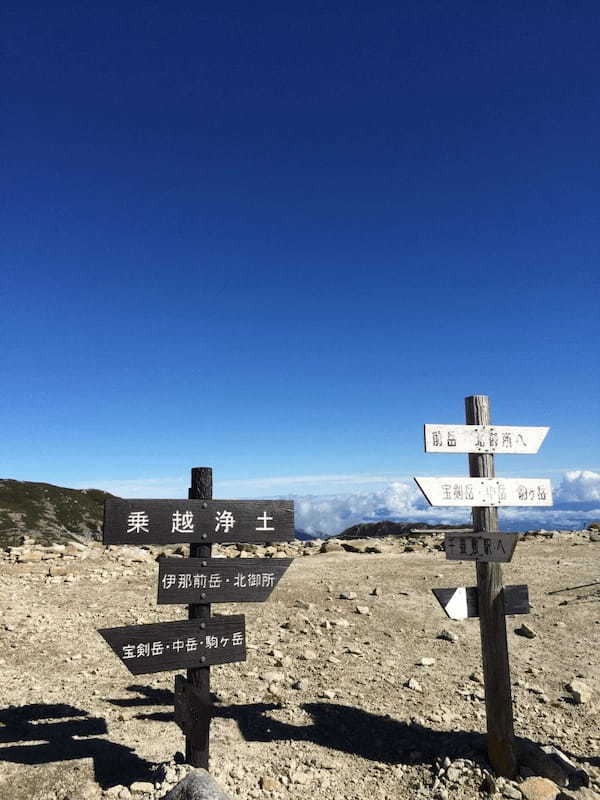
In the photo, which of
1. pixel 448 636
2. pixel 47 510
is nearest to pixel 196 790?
pixel 448 636

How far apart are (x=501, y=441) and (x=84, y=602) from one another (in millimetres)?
11308

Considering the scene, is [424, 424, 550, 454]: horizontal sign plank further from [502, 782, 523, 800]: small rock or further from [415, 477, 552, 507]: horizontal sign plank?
[502, 782, 523, 800]: small rock

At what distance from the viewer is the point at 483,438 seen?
22.7 feet

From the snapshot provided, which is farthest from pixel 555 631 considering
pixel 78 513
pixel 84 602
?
pixel 78 513

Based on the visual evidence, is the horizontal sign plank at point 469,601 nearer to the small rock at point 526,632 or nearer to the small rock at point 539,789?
the small rock at point 539,789

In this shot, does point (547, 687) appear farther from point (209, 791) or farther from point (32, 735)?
point (32, 735)

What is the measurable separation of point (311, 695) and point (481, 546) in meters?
4.16

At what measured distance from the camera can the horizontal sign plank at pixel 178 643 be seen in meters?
6.17

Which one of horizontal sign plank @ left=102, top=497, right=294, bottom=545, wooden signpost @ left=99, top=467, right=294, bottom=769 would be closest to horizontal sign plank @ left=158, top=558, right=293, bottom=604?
wooden signpost @ left=99, top=467, right=294, bottom=769

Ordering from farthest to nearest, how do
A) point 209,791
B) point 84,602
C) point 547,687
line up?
point 84,602 → point 547,687 → point 209,791

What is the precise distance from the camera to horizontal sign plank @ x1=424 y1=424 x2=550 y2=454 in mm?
6738

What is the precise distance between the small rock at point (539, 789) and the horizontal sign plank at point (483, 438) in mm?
3704

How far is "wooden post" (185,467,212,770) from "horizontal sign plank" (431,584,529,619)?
2877mm

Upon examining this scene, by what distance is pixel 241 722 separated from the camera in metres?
7.77
